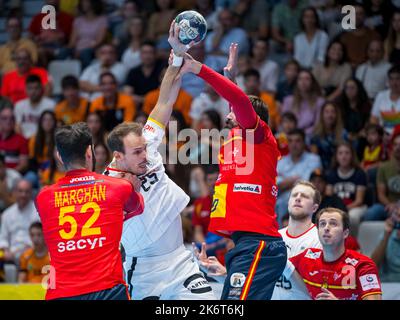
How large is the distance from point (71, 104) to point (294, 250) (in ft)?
20.5

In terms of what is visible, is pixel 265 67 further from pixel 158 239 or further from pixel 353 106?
pixel 158 239

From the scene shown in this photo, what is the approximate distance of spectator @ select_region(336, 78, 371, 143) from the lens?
40.7ft

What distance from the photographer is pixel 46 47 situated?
15352mm

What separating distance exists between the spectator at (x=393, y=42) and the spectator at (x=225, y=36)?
2.19m

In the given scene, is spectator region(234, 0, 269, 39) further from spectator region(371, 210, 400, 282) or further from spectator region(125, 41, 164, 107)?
spectator region(371, 210, 400, 282)

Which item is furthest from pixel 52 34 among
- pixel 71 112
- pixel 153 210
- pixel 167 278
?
pixel 167 278

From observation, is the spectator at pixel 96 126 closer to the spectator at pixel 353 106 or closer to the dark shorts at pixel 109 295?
the spectator at pixel 353 106

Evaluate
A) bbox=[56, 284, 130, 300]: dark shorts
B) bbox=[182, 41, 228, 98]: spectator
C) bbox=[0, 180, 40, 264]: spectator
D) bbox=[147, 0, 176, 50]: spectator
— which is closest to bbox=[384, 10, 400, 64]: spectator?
bbox=[182, 41, 228, 98]: spectator

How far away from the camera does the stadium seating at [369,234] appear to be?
432 inches

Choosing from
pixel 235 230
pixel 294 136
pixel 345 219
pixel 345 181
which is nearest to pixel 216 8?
pixel 294 136

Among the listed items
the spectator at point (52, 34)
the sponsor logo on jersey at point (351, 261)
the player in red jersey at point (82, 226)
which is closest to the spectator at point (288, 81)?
the spectator at point (52, 34)

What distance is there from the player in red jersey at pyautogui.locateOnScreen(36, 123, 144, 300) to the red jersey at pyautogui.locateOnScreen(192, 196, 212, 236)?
5.33m

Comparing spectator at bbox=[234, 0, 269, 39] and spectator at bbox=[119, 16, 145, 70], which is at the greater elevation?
spectator at bbox=[234, 0, 269, 39]

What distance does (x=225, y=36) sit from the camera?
1400 centimetres
